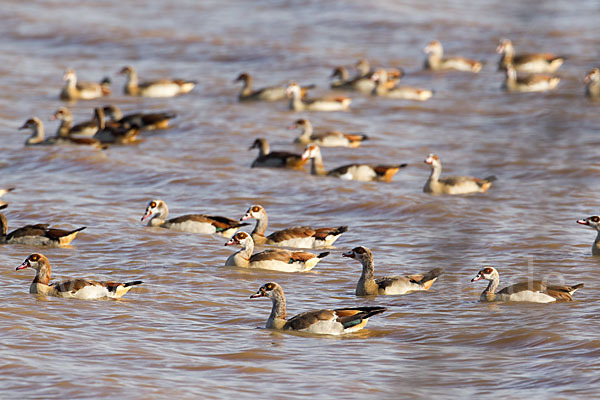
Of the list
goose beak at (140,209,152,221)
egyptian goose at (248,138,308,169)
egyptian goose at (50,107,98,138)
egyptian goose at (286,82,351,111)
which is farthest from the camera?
egyptian goose at (286,82,351,111)

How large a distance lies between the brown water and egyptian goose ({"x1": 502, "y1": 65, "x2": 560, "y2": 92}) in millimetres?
473

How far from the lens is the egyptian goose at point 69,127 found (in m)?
24.9

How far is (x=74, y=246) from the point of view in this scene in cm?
1543

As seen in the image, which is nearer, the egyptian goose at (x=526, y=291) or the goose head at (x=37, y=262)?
the egyptian goose at (x=526, y=291)

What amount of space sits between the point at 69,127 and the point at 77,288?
547 inches

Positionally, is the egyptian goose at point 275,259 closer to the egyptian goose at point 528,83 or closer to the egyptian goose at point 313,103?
the egyptian goose at point 313,103

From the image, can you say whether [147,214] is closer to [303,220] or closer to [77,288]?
[303,220]

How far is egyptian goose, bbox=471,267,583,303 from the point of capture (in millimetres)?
11648

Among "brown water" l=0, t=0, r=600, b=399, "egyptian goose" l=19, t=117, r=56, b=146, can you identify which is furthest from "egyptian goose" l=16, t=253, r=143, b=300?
"egyptian goose" l=19, t=117, r=56, b=146

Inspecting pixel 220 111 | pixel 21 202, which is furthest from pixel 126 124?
pixel 21 202

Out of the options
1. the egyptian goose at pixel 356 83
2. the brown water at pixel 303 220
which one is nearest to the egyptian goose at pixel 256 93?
the brown water at pixel 303 220

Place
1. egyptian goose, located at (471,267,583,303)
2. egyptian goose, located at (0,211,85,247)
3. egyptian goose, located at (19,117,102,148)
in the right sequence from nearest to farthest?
egyptian goose, located at (471,267,583,303)
egyptian goose, located at (0,211,85,247)
egyptian goose, located at (19,117,102,148)

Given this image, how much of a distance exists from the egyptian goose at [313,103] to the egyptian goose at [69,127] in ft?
17.8

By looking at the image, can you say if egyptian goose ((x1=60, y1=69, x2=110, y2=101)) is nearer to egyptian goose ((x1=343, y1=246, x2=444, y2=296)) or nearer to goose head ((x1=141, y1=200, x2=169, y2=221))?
goose head ((x1=141, y1=200, x2=169, y2=221))
